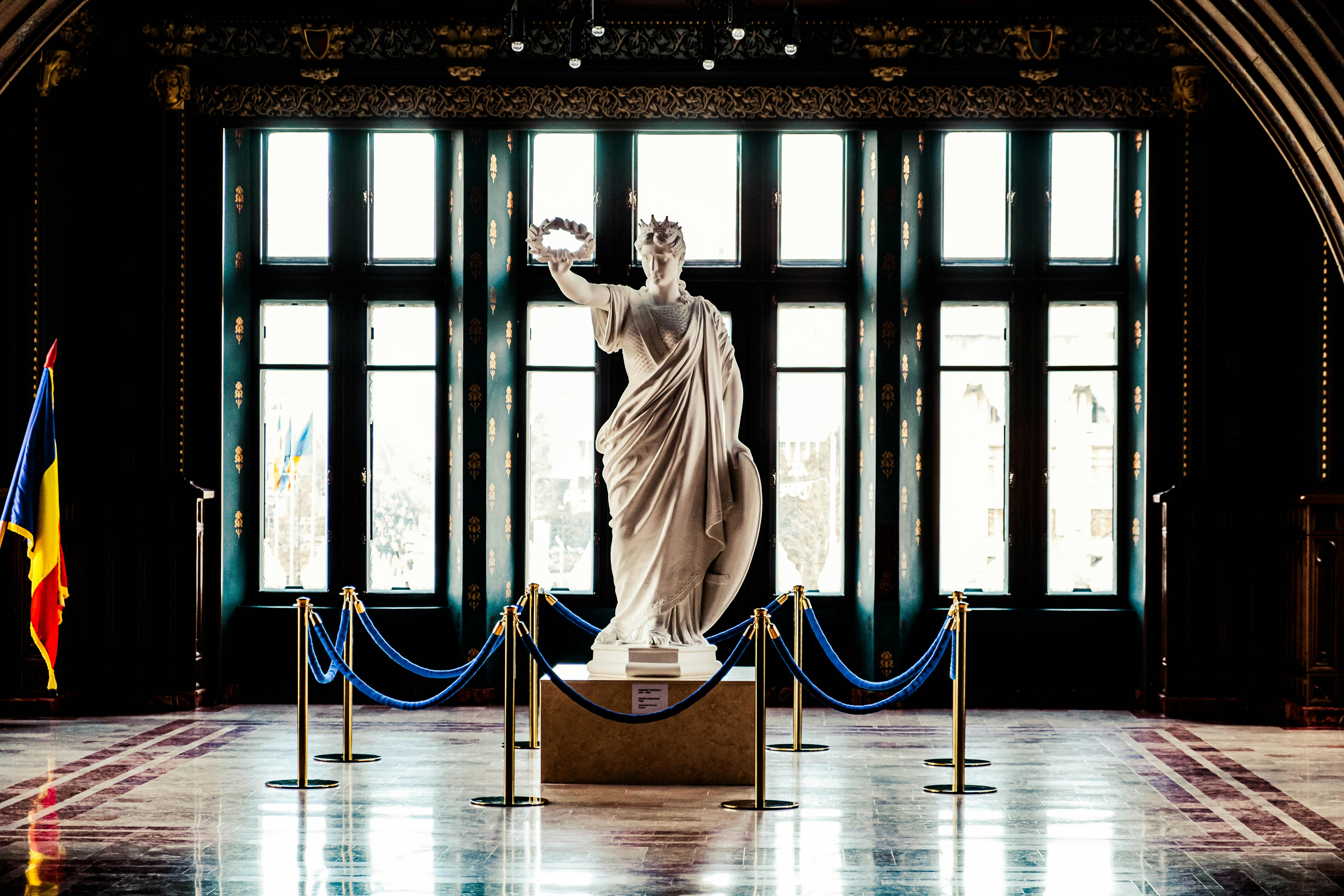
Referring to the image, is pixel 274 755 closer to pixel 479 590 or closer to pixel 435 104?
pixel 479 590

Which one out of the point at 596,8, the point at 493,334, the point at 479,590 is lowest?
the point at 479,590

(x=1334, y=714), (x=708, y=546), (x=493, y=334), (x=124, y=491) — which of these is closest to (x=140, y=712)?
(x=124, y=491)

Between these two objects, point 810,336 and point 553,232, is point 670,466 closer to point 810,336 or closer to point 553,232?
point 553,232

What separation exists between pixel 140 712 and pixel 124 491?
1.39 meters

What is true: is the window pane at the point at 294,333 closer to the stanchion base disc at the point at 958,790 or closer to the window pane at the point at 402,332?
the window pane at the point at 402,332

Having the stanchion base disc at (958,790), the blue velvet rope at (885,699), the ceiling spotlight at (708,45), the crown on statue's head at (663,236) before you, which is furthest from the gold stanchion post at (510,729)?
the ceiling spotlight at (708,45)

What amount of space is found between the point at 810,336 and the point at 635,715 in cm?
409

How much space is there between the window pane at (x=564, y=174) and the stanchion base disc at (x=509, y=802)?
179 inches

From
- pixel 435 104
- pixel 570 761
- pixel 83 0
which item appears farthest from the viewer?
pixel 435 104

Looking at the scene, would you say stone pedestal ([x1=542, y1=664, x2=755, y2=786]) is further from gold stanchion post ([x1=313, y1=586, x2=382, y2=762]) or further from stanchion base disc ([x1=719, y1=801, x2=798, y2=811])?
gold stanchion post ([x1=313, y1=586, x2=382, y2=762])

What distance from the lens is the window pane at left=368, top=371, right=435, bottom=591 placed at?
10000 millimetres

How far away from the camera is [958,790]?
6.74 m

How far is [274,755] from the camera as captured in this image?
7.61m

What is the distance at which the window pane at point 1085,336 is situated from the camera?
990 centimetres
